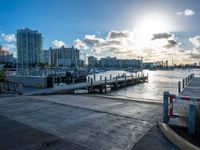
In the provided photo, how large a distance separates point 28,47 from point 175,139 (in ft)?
332

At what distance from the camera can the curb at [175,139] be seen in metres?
4.14

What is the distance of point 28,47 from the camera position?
96.4 metres

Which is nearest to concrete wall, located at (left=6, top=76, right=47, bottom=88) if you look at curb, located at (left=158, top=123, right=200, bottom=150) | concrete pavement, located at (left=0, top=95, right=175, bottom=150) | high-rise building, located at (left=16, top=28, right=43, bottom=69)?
concrete pavement, located at (left=0, top=95, right=175, bottom=150)

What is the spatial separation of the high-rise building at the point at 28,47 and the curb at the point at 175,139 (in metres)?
91.6

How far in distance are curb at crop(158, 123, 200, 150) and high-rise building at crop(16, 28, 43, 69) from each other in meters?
91.6

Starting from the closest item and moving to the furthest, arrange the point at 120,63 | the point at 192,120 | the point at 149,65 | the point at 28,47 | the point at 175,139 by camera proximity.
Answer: the point at 175,139 < the point at 192,120 < the point at 28,47 < the point at 120,63 < the point at 149,65

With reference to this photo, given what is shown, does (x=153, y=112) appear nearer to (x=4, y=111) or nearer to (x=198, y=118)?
(x=198, y=118)

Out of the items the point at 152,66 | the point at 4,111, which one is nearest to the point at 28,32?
the point at 4,111

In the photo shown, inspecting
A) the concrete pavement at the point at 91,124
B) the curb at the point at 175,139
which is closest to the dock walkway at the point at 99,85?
the concrete pavement at the point at 91,124

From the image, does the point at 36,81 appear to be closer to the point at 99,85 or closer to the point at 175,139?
the point at 99,85

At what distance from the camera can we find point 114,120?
644 centimetres

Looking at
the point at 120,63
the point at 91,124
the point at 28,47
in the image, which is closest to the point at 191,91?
the point at 91,124

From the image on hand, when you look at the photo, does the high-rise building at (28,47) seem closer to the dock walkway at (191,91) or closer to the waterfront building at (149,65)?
the dock walkway at (191,91)

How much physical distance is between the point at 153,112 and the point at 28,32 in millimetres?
95518
